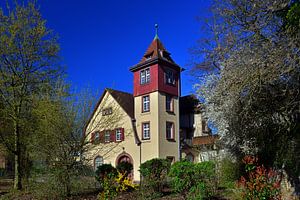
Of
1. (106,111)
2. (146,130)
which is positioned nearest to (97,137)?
(106,111)

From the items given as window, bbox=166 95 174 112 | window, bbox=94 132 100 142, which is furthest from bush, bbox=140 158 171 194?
window, bbox=166 95 174 112

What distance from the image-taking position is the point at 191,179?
10289 mm

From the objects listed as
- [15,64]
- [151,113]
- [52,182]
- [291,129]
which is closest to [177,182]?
[291,129]

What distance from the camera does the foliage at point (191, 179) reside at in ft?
32.8

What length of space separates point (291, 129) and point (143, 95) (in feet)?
64.5

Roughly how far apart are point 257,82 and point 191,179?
12.0ft

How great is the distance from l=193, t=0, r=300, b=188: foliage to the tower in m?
16.0

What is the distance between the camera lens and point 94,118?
1470cm

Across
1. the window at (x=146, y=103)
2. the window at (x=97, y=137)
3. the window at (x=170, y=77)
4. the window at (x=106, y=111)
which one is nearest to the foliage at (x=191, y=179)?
the window at (x=97, y=137)

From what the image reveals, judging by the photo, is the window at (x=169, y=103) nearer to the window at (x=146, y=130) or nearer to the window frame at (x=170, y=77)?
the window frame at (x=170, y=77)

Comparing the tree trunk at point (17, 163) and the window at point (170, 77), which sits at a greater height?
the window at point (170, 77)

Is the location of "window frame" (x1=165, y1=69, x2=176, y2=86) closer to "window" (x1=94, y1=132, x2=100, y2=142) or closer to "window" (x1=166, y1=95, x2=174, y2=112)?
Result: "window" (x1=166, y1=95, x2=174, y2=112)

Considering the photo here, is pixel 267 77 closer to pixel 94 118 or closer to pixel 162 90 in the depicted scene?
pixel 94 118

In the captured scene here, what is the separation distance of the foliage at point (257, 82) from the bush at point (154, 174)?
269cm
